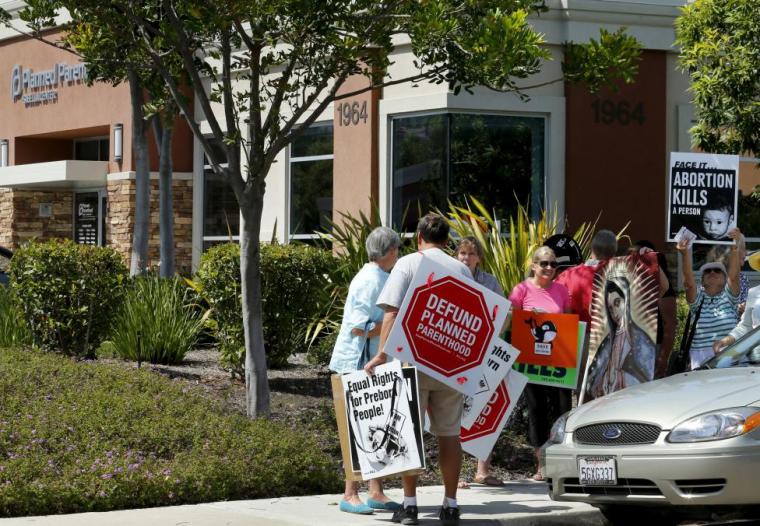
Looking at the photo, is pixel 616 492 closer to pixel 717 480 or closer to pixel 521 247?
pixel 717 480

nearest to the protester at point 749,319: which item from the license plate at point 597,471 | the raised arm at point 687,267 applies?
the raised arm at point 687,267

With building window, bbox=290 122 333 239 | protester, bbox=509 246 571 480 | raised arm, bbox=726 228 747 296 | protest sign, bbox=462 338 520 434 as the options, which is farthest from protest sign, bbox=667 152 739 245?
building window, bbox=290 122 333 239

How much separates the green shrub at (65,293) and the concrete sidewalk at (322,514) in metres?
5.34

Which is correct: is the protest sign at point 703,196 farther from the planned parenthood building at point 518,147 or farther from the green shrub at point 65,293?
the planned parenthood building at point 518,147

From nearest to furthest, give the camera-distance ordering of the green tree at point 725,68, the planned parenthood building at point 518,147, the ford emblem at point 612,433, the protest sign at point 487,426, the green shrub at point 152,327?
the ford emblem at point 612,433, the protest sign at point 487,426, the green shrub at point 152,327, the green tree at point 725,68, the planned parenthood building at point 518,147

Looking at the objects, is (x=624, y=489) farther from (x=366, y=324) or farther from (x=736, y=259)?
(x=736, y=259)

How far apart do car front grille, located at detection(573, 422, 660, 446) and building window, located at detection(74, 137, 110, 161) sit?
65.4 ft

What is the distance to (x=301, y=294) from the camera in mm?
14289

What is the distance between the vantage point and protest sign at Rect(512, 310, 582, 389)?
10.7 metres

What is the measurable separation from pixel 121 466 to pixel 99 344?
5.18 meters

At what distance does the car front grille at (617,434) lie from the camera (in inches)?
319

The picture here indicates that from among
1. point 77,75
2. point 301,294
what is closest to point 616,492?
point 301,294

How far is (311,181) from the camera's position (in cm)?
2133

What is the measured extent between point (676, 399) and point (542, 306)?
261cm
